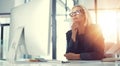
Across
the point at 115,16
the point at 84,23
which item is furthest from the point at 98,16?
the point at 84,23

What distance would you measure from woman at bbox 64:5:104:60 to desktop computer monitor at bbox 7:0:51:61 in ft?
1.83

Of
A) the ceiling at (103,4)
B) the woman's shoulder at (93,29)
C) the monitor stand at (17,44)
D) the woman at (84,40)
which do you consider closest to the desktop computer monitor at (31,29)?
the monitor stand at (17,44)

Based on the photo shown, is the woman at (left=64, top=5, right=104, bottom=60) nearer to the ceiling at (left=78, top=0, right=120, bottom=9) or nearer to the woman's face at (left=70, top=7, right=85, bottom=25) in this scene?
the woman's face at (left=70, top=7, right=85, bottom=25)

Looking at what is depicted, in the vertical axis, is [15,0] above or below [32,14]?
above

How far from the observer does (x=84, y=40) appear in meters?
2.23

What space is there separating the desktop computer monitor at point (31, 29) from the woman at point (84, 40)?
56cm

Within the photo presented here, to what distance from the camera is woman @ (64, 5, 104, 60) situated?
85.5 inches

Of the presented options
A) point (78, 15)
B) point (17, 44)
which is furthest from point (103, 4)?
point (17, 44)

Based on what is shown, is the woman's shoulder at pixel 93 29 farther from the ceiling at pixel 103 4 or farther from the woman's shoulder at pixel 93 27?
the ceiling at pixel 103 4

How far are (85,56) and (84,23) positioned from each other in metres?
0.33

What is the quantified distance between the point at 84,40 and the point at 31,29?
0.72 metres

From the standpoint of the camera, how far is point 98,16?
5.19 m

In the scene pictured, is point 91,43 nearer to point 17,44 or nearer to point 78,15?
point 78,15

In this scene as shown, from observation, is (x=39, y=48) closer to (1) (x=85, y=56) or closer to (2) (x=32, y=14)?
(2) (x=32, y=14)
